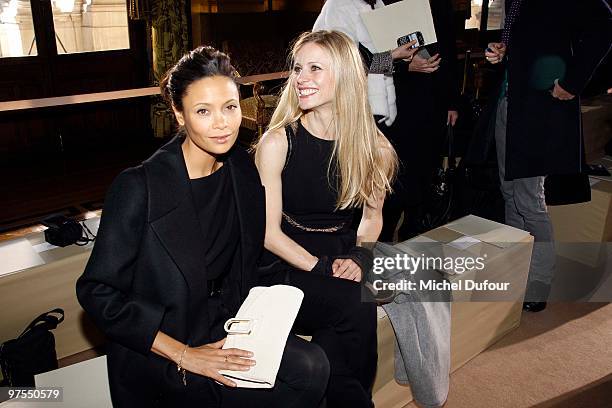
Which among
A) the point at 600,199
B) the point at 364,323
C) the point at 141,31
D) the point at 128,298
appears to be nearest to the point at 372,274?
the point at 364,323

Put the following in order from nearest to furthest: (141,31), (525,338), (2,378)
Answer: (2,378), (525,338), (141,31)

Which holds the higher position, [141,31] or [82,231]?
[141,31]

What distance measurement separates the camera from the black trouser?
73.3 inches

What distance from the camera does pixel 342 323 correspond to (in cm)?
188

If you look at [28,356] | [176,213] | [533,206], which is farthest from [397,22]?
[28,356]

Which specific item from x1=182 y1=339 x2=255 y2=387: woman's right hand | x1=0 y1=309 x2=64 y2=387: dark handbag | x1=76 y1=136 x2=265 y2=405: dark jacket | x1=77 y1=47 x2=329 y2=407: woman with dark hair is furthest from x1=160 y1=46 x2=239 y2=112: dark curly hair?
x1=0 y1=309 x2=64 y2=387: dark handbag

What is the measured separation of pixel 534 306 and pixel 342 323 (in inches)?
63.6

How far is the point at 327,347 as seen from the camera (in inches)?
72.9

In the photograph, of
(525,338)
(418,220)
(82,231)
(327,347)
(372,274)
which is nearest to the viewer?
(327,347)

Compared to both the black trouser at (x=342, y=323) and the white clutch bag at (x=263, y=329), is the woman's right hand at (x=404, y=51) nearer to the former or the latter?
the black trouser at (x=342, y=323)

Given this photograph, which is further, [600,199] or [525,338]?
[600,199]

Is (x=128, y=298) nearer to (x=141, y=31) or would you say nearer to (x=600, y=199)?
(x=600, y=199)

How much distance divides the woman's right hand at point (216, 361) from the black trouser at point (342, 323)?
1.41 ft

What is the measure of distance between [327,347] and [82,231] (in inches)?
53.9
